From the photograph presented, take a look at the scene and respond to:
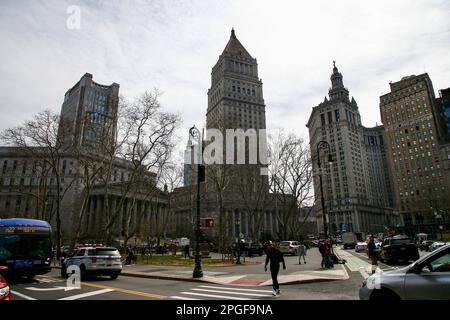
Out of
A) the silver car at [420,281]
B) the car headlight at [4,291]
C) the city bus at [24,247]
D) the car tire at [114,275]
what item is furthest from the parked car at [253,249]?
the car headlight at [4,291]

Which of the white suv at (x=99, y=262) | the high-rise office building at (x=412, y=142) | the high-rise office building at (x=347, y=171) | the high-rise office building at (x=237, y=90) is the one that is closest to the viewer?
the white suv at (x=99, y=262)

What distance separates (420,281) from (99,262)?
46.7 feet

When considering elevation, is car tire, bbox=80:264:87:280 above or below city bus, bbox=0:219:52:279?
below

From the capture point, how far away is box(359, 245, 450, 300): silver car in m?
4.90

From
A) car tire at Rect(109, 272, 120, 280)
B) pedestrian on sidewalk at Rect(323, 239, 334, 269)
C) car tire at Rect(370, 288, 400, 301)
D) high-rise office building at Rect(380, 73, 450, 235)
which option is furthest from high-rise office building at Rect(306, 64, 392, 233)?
car tire at Rect(370, 288, 400, 301)

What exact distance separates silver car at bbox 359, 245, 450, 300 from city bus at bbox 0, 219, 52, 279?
1631cm

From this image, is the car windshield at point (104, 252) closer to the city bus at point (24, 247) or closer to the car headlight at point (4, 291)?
the city bus at point (24, 247)

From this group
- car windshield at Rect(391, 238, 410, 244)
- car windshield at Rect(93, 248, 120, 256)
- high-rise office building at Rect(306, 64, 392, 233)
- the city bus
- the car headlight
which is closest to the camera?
the car headlight

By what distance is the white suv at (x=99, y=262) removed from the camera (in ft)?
47.8

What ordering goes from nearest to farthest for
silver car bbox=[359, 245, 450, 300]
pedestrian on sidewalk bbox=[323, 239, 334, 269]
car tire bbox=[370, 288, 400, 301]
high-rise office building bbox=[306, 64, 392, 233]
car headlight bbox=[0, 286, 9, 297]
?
1. silver car bbox=[359, 245, 450, 300]
2. car tire bbox=[370, 288, 400, 301]
3. car headlight bbox=[0, 286, 9, 297]
4. pedestrian on sidewalk bbox=[323, 239, 334, 269]
5. high-rise office building bbox=[306, 64, 392, 233]

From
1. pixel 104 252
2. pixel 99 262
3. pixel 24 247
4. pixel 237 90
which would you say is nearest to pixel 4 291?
pixel 99 262

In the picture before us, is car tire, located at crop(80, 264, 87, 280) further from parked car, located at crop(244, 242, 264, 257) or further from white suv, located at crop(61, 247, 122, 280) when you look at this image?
parked car, located at crop(244, 242, 264, 257)

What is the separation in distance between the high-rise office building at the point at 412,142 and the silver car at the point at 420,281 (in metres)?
116

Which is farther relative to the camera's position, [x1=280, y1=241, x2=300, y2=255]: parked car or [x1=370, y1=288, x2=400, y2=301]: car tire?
[x1=280, y1=241, x2=300, y2=255]: parked car
